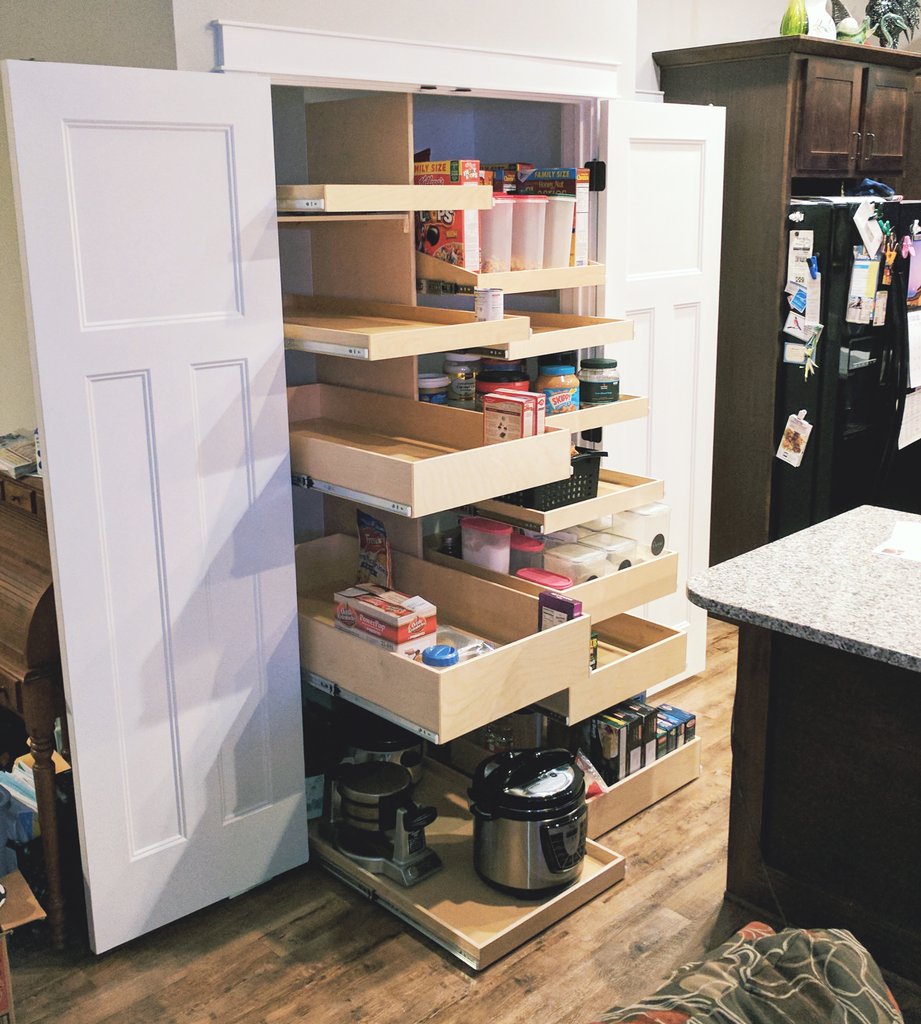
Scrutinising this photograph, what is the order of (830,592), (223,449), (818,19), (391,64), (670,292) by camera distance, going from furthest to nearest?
(818,19)
(670,292)
(391,64)
(223,449)
(830,592)

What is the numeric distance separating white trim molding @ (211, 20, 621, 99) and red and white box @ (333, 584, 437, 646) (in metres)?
1.11

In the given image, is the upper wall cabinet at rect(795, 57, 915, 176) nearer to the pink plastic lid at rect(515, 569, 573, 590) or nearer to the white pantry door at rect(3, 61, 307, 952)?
the pink plastic lid at rect(515, 569, 573, 590)

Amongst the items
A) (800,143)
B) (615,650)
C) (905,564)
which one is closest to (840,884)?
(905,564)

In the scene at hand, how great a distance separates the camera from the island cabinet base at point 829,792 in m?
2.15

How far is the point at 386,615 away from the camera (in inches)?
94.7

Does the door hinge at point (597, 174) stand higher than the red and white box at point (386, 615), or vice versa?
the door hinge at point (597, 174)

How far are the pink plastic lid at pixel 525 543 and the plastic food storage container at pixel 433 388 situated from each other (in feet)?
1.37

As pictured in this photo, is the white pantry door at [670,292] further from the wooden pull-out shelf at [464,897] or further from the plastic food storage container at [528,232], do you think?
the wooden pull-out shelf at [464,897]

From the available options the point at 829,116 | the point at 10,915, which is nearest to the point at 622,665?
the point at 10,915

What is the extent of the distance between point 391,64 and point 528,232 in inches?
20.8

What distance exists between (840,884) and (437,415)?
133 centimetres

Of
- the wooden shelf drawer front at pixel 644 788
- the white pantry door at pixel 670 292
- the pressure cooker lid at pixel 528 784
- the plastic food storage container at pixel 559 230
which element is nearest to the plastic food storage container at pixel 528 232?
the plastic food storage container at pixel 559 230

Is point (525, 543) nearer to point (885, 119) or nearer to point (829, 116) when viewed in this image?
point (829, 116)

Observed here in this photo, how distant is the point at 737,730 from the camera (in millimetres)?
2404
